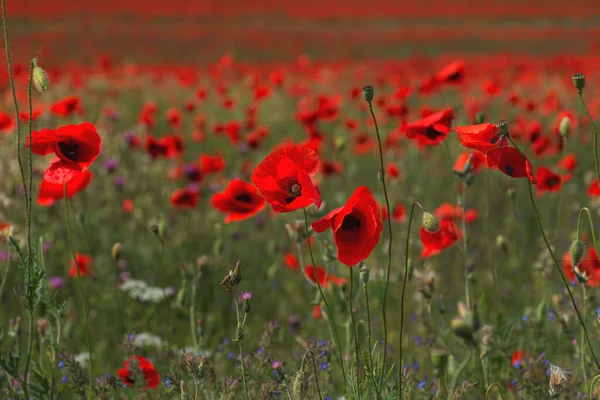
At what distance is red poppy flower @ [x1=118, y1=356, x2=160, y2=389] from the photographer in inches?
82.4

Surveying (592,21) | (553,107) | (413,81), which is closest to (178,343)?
(553,107)

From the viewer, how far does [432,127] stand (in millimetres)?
2178

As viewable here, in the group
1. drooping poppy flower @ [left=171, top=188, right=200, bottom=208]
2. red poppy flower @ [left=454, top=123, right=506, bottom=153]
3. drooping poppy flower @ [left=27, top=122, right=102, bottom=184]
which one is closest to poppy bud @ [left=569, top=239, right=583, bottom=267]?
red poppy flower @ [left=454, top=123, right=506, bottom=153]

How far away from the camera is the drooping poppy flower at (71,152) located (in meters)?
1.76

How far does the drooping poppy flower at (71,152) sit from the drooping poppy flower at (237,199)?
530mm

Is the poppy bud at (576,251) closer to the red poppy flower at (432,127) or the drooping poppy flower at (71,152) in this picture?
the red poppy flower at (432,127)

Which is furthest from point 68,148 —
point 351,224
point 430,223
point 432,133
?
point 432,133

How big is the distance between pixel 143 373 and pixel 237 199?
0.66m

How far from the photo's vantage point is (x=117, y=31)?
17406 mm

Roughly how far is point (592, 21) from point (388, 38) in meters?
13.4

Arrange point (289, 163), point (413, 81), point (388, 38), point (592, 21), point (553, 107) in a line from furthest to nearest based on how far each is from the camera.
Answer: point (592, 21)
point (388, 38)
point (413, 81)
point (553, 107)
point (289, 163)

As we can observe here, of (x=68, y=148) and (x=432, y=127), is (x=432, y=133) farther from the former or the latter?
(x=68, y=148)

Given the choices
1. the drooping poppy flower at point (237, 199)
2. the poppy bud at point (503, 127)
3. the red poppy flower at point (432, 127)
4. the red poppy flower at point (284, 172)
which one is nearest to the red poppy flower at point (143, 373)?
the drooping poppy flower at point (237, 199)

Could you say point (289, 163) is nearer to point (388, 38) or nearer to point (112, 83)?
point (112, 83)
